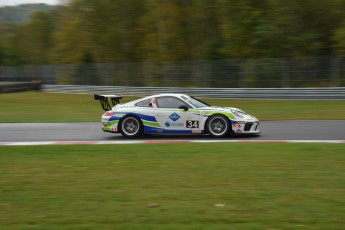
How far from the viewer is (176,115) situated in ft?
46.0

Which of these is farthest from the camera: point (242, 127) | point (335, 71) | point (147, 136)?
point (335, 71)

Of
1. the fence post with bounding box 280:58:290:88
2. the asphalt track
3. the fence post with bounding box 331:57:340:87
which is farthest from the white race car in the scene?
the fence post with bounding box 280:58:290:88

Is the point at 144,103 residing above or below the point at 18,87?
below

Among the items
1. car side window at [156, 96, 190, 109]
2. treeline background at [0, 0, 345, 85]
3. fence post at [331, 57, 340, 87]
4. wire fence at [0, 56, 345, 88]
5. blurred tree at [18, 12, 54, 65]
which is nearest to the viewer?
car side window at [156, 96, 190, 109]

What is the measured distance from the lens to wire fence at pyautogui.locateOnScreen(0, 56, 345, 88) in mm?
29000

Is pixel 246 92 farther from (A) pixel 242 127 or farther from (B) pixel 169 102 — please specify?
(A) pixel 242 127

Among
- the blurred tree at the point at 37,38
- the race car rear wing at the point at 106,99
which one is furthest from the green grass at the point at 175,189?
the blurred tree at the point at 37,38

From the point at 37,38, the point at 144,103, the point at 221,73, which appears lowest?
the point at 144,103

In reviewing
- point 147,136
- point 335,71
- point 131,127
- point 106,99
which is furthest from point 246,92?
point 131,127

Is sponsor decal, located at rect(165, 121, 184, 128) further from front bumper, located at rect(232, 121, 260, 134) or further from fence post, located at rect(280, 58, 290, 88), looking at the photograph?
fence post, located at rect(280, 58, 290, 88)

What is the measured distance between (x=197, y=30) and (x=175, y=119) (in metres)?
33.2

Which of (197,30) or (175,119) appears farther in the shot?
(197,30)

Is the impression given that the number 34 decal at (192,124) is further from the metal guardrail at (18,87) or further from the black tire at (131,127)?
the metal guardrail at (18,87)

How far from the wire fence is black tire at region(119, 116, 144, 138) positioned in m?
17.0
